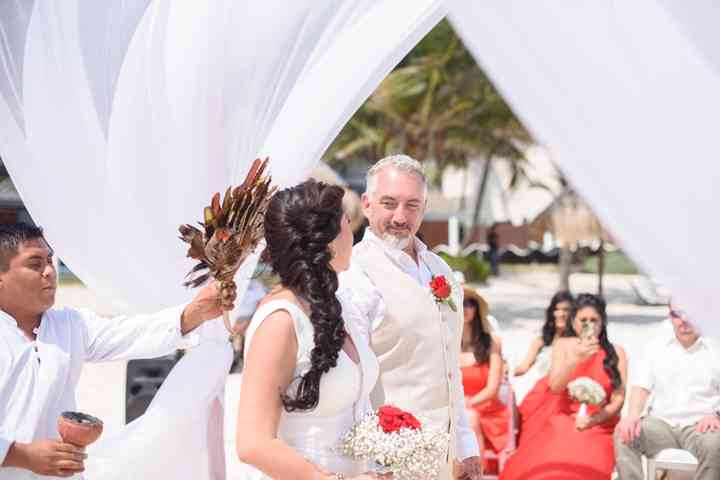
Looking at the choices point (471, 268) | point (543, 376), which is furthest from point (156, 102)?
point (471, 268)

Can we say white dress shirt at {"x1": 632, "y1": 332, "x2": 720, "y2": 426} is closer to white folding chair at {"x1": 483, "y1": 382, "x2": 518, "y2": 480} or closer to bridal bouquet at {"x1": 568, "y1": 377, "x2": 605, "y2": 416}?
bridal bouquet at {"x1": 568, "y1": 377, "x2": 605, "y2": 416}

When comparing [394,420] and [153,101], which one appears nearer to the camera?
[394,420]

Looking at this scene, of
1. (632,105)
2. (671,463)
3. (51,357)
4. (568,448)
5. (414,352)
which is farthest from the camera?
(568,448)

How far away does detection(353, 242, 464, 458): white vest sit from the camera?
399 centimetres

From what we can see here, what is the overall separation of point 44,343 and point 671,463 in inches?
161

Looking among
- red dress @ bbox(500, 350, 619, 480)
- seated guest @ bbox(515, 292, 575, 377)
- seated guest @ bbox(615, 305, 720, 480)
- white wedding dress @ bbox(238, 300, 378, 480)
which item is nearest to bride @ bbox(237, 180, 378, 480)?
white wedding dress @ bbox(238, 300, 378, 480)

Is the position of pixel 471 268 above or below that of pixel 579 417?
above

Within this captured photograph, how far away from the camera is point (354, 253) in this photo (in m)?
4.23

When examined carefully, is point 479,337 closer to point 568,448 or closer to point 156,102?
point 568,448

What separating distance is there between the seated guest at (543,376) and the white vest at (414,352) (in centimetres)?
278

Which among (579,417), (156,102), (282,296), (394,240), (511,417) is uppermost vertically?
(156,102)

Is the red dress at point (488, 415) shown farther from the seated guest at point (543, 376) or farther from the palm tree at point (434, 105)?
the palm tree at point (434, 105)

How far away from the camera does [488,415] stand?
7.13 metres

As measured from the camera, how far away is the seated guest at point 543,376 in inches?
270
